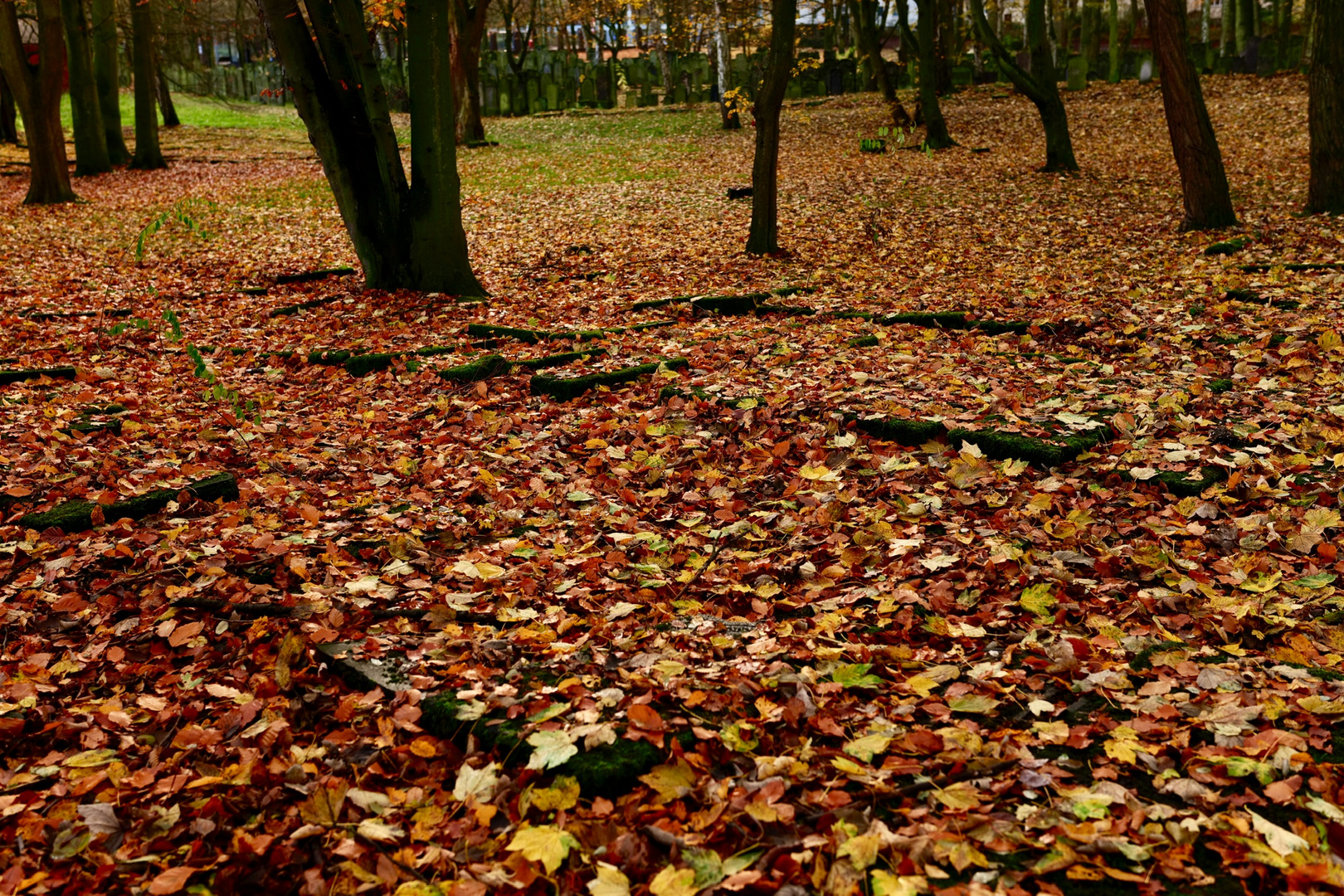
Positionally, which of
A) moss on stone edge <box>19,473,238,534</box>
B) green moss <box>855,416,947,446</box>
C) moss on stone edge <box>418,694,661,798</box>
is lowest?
moss on stone edge <box>418,694,661,798</box>

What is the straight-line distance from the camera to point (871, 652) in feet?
11.0

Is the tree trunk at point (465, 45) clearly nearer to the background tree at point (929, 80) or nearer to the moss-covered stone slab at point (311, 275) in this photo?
the background tree at point (929, 80)

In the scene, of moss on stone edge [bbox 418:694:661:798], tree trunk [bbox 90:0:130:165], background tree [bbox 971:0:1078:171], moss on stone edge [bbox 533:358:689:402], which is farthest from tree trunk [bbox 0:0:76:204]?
moss on stone edge [bbox 418:694:661:798]

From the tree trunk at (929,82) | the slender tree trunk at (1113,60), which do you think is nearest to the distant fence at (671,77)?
the slender tree trunk at (1113,60)

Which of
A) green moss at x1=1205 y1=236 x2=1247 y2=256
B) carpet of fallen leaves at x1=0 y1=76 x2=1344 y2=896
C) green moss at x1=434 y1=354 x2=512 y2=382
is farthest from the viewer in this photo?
green moss at x1=1205 y1=236 x2=1247 y2=256

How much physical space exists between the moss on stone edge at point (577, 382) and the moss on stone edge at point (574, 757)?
3770mm

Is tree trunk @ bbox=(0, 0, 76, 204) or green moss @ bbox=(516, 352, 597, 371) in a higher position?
tree trunk @ bbox=(0, 0, 76, 204)

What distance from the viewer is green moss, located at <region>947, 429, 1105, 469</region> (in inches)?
192

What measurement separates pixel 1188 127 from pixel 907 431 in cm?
681

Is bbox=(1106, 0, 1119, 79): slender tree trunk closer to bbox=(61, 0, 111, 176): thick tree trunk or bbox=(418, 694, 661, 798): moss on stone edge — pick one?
bbox=(61, 0, 111, 176): thick tree trunk

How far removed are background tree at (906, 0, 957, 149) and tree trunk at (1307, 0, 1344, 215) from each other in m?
7.91

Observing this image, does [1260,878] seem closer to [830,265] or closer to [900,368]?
[900,368]

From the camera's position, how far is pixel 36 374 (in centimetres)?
703

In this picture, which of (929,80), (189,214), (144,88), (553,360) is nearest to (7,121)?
(144,88)
